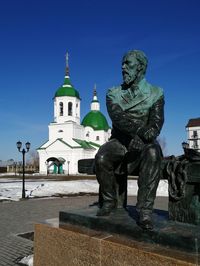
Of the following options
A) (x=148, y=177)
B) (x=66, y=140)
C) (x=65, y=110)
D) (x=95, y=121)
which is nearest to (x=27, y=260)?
(x=148, y=177)

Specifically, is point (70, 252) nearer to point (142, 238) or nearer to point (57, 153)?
point (142, 238)

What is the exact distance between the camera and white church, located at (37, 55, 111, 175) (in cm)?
5159

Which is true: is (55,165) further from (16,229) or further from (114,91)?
(114,91)

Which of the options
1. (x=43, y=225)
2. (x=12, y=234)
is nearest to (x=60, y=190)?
(x=12, y=234)

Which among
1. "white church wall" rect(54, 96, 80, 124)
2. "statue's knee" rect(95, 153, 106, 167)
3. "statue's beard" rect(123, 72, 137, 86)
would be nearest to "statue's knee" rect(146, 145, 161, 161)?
"statue's knee" rect(95, 153, 106, 167)

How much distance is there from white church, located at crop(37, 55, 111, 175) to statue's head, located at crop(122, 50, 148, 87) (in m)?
46.9

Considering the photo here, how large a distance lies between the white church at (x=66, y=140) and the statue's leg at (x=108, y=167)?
153 feet

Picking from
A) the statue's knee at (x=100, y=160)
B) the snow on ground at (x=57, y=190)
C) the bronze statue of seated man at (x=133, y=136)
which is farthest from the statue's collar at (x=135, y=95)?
the snow on ground at (x=57, y=190)

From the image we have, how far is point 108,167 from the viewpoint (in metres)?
3.74

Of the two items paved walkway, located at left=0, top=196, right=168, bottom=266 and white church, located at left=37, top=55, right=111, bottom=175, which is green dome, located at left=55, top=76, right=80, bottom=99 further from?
paved walkway, located at left=0, top=196, right=168, bottom=266

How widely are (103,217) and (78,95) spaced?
52.5 meters

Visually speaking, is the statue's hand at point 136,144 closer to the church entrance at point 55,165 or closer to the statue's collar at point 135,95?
the statue's collar at point 135,95

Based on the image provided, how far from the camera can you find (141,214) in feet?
10.4

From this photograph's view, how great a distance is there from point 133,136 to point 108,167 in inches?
18.8
